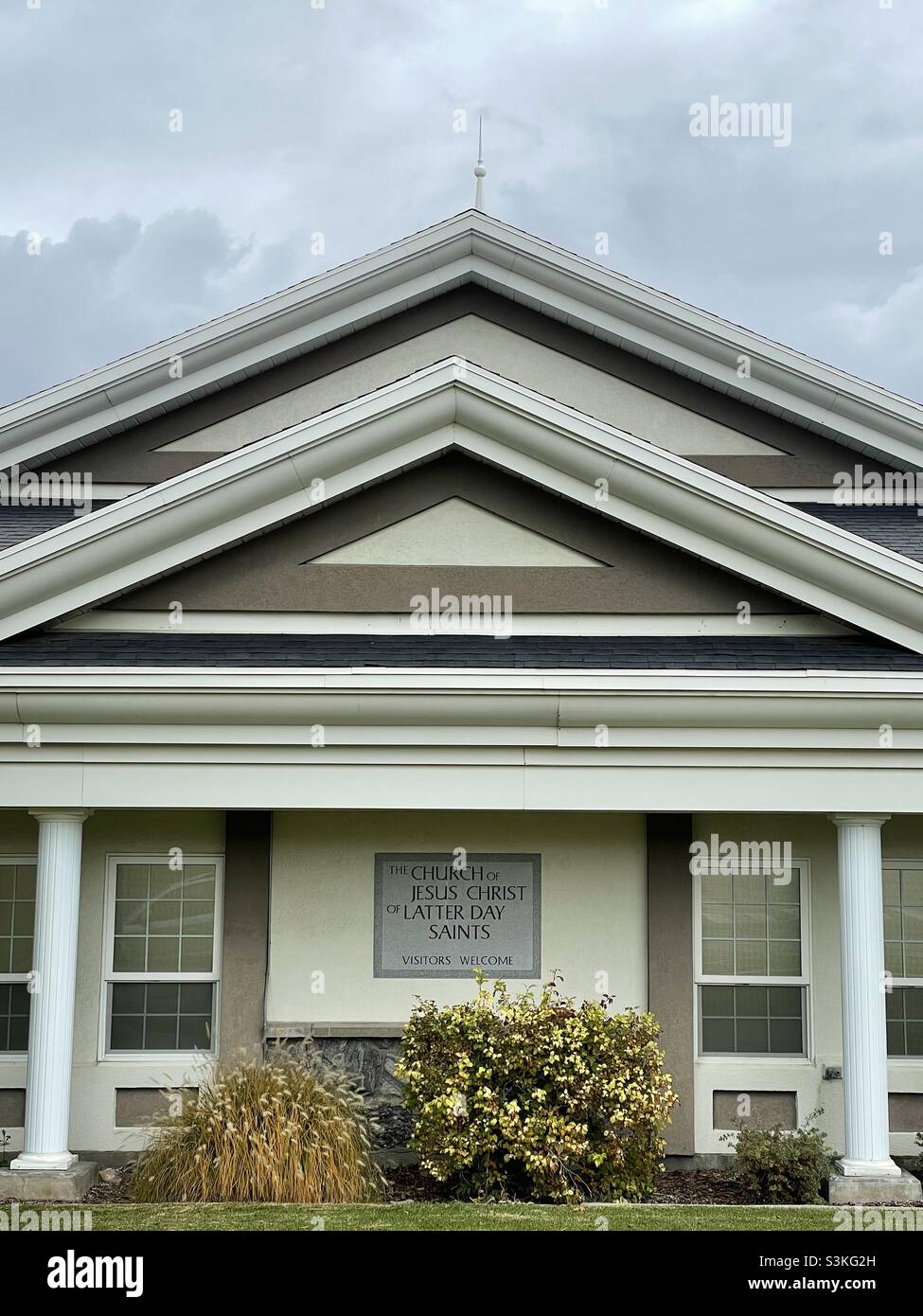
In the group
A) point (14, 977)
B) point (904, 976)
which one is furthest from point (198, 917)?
point (904, 976)

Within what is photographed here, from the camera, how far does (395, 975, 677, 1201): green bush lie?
9.13 metres

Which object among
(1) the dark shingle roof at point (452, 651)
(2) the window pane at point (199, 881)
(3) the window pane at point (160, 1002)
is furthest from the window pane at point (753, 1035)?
(3) the window pane at point (160, 1002)

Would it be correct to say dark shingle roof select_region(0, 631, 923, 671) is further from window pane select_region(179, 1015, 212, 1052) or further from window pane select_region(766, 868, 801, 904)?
window pane select_region(179, 1015, 212, 1052)

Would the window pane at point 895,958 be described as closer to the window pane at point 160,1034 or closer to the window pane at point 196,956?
the window pane at point 196,956

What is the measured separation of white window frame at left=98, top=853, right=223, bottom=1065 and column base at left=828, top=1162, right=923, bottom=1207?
16.0 feet

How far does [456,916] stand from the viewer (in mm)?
11188

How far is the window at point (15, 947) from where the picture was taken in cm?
1109

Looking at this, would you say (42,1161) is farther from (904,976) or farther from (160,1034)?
(904,976)

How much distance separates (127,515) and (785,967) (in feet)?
21.0

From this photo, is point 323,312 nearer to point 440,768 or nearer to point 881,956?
point 440,768

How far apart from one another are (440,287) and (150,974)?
23.5ft
